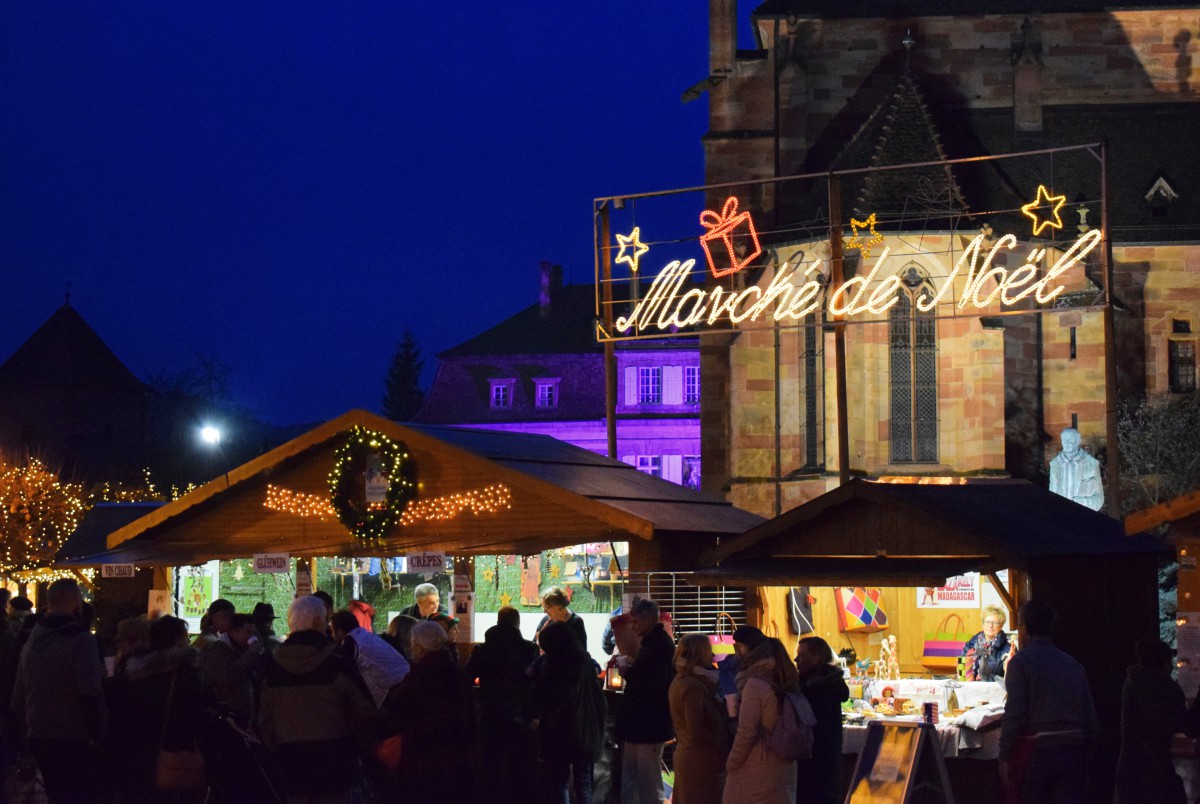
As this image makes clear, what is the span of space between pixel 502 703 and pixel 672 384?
168ft

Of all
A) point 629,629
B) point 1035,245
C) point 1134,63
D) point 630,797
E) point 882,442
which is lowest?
point 630,797

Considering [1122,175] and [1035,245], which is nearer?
[1035,245]

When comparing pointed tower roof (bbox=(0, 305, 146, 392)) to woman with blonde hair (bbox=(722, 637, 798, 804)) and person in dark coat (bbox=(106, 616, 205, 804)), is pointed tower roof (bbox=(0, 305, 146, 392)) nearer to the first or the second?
person in dark coat (bbox=(106, 616, 205, 804))

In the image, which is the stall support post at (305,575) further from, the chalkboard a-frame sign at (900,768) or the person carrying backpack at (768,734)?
the person carrying backpack at (768,734)

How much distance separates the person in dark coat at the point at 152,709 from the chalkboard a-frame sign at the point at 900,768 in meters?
4.26

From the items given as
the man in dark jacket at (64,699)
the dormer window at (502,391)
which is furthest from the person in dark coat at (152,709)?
the dormer window at (502,391)

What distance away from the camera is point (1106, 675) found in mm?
12922

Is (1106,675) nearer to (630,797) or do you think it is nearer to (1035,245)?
(630,797)

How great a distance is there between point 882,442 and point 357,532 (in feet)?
55.3

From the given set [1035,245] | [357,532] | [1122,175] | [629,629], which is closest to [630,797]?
[629,629]

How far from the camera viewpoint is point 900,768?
38.2ft

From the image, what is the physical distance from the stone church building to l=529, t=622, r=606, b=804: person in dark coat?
67.8ft

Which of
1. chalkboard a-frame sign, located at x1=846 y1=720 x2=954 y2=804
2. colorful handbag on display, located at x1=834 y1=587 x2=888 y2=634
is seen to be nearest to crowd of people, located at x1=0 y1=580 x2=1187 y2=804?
chalkboard a-frame sign, located at x1=846 y1=720 x2=954 y2=804

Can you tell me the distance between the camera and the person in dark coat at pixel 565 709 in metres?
11.4
